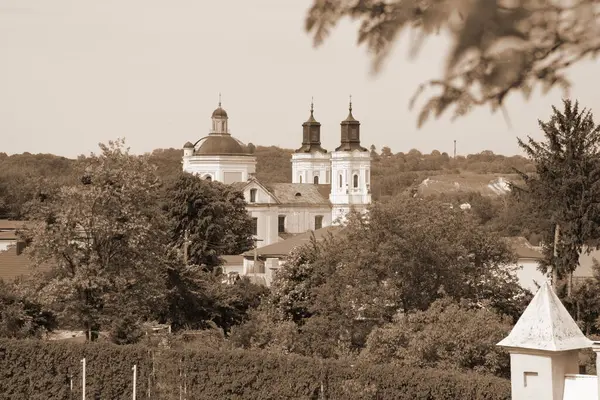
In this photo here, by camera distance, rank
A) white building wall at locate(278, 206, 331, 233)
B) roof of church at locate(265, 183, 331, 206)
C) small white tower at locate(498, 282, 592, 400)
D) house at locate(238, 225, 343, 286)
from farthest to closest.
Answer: roof of church at locate(265, 183, 331, 206) < white building wall at locate(278, 206, 331, 233) < house at locate(238, 225, 343, 286) < small white tower at locate(498, 282, 592, 400)

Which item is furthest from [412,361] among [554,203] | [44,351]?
[554,203]

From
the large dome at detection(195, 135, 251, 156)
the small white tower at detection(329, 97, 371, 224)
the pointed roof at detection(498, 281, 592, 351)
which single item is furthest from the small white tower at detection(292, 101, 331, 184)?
the pointed roof at detection(498, 281, 592, 351)

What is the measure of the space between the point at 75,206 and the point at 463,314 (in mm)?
11039

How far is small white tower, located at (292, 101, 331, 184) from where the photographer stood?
122688 mm

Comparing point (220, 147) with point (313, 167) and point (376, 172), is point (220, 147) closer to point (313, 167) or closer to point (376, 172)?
point (313, 167)

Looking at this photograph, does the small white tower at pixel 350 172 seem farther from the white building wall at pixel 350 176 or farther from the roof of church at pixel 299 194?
the roof of church at pixel 299 194

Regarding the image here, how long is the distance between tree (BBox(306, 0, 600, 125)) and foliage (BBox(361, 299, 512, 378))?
66.1 ft

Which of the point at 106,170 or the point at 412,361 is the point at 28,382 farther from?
the point at 412,361

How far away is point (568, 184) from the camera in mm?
38500

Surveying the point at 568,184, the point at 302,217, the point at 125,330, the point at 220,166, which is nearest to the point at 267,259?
the point at 568,184

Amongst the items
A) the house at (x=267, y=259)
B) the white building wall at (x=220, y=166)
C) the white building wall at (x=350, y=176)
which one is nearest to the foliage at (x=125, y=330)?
the house at (x=267, y=259)

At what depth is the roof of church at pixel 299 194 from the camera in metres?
110

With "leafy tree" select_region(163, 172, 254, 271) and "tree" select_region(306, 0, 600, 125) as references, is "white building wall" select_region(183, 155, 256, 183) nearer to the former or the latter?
"leafy tree" select_region(163, 172, 254, 271)

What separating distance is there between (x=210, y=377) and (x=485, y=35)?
2132cm
